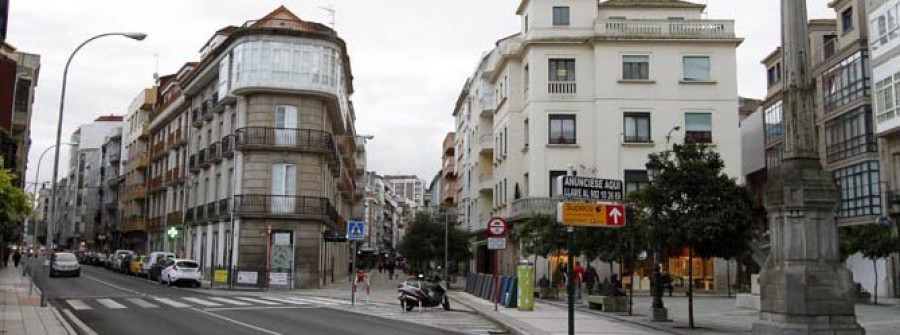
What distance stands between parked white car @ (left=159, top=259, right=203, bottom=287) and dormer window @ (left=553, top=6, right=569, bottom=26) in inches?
880

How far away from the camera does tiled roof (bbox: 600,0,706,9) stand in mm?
45781

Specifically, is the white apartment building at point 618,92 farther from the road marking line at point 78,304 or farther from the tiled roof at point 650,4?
the road marking line at point 78,304

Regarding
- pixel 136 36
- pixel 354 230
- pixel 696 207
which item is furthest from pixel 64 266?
pixel 696 207

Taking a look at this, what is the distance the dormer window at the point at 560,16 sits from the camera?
44.8 meters

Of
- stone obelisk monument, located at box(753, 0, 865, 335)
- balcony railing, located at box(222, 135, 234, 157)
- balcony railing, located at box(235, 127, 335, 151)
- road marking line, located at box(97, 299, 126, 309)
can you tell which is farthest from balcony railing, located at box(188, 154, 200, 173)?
stone obelisk monument, located at box(753, 0, 865, 335)

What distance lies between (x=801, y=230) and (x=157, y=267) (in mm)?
38687

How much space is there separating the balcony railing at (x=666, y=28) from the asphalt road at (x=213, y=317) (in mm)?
22373

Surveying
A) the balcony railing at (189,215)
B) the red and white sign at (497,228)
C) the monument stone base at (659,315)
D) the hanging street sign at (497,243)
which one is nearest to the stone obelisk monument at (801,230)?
the monument stone base at (659,315)

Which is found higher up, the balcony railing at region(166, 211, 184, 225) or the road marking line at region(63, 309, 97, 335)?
the balcony railing at region(166, 211, 184, 225)

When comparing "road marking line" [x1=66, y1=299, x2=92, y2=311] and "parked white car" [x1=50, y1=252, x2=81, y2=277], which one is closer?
"road marking line" [x1=66, y1=299, x2=92, y2=311]

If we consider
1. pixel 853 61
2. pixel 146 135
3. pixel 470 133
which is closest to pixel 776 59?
pixel 853 61

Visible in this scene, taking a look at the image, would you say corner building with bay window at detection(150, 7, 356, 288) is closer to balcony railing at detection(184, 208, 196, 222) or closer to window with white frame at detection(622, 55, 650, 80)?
balcony railing at detection(184, 208, 196, 222)

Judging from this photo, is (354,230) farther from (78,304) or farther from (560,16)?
(560,16)

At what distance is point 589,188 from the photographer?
49.1ft
